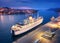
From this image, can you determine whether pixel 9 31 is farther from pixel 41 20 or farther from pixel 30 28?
pixel 41 20

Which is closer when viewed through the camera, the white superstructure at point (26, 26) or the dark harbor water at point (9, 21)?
the dark harbor water at point (9, 21)

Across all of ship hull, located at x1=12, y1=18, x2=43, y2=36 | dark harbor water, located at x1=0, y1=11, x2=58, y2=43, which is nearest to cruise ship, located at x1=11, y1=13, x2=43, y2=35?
ship hull, located at x1=12, y1=18, x2=43, y2=36

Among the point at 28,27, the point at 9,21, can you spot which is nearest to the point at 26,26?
the point at 28,27

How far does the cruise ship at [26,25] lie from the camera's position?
7.33 meters

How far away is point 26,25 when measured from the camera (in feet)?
26.6

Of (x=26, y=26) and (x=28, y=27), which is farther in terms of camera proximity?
(x=28, y=27)

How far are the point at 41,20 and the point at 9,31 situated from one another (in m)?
2.43

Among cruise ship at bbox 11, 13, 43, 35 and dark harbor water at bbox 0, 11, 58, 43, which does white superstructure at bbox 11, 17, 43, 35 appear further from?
dark harbor water at bbox 0, 11, 58, 43

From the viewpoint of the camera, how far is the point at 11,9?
762cm

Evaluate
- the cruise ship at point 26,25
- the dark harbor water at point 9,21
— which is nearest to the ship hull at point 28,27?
the cruise ship at point 26,25

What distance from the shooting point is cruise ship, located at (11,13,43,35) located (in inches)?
288

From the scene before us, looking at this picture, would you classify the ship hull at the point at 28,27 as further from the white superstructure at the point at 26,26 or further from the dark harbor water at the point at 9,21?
the dark harbor water at the point at 9,21

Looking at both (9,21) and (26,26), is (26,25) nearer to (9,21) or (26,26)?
(26,26)

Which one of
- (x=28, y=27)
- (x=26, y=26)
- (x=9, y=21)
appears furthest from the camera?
(x=9, y=21)
